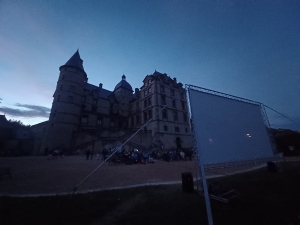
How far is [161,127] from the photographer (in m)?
30.0

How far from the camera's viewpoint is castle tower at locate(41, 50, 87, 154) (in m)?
27.7

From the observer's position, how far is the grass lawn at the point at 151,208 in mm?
3957

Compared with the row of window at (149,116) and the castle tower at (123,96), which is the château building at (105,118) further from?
the castle tower at (123,96)

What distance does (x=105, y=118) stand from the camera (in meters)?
38.3

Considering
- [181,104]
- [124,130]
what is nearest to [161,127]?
[124,130]

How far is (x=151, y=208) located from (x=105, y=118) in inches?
1422

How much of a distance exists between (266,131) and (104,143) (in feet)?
85.3

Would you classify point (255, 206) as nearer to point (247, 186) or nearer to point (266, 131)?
point (247, 186)

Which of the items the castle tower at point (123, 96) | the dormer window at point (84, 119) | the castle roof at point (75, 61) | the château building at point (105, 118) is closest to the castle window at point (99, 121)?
the château building at point (105, 118)

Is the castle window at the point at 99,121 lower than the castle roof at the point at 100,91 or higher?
lower

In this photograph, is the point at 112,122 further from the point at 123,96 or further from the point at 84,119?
the point at 123,96

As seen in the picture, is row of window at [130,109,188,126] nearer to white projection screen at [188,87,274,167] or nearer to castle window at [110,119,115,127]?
castle window at [110,119,115,127]

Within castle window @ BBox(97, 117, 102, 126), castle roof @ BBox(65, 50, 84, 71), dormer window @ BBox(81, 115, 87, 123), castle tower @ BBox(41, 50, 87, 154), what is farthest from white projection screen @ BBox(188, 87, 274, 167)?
castle roof @ BBox(65, 50, 84, 71)

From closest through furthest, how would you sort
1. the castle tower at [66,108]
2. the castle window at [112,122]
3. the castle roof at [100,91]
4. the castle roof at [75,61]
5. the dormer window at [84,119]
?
the castle tower at [66,108]
the castle roof at [75,61]
the dormer window at [84,119]
the castle window at [112,122]
the castle roof at [100,91]
